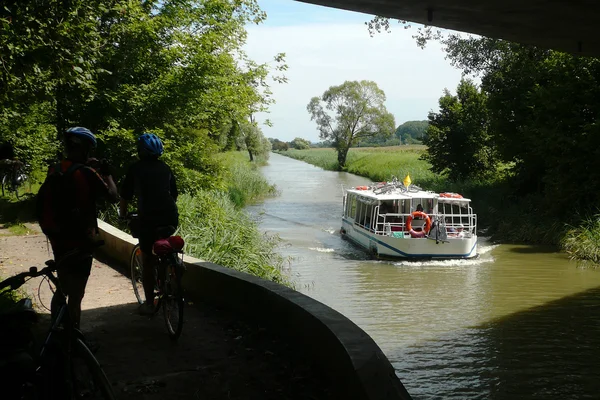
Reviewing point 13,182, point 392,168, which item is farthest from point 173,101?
point 392,168

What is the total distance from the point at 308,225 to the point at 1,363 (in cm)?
2713

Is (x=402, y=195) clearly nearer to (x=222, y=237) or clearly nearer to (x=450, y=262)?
(x=450, y=262)

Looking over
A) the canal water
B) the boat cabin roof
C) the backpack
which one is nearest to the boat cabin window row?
the boat cabin roof

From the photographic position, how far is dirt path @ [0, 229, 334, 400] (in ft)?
15.8

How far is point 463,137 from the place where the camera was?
3691cm

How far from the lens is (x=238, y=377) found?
201 inches

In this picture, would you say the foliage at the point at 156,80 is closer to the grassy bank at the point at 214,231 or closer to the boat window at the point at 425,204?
the grassy bank at the point at 214,231

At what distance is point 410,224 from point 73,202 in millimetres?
18947

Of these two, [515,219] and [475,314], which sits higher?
[515,219]

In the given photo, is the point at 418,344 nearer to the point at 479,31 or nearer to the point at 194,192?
the point at 479,31

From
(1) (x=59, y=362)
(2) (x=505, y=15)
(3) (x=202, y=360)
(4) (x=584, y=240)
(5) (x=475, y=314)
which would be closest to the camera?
(1) (x=59, y=362)

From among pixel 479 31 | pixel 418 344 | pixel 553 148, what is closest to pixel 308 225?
pixel 553 148

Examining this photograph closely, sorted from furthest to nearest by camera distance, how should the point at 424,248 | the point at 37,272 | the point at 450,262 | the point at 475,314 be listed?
1. the point at 424,248
2. the point at 450,262
3. the point at 475,314
4. the point at 37,272

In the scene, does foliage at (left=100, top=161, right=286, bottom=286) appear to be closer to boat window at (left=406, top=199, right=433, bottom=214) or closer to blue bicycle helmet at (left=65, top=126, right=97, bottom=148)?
blue bicycle helmet at (left=65, top=126, right=97, bottom=148)
